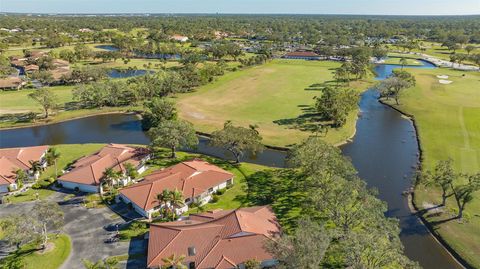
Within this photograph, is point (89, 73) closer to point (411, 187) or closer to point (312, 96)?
point (312, 96)

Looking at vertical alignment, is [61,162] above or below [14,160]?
below

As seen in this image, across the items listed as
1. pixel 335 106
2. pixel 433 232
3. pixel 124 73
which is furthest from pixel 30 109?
pixel 433 232

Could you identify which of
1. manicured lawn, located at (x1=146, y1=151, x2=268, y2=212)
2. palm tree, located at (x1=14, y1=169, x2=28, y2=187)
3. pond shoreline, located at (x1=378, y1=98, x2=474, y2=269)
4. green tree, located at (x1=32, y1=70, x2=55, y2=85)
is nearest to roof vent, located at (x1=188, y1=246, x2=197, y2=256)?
manicured lawn, located at (x1=146, y1=151, x2=268, y2=212)

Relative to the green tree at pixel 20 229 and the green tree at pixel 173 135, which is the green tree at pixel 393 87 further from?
the green tree at pixel 20 229

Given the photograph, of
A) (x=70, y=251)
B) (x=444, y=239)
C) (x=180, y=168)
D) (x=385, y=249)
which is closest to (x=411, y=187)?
(x=444, y=239)

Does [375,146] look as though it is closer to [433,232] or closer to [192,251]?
[433,232]
